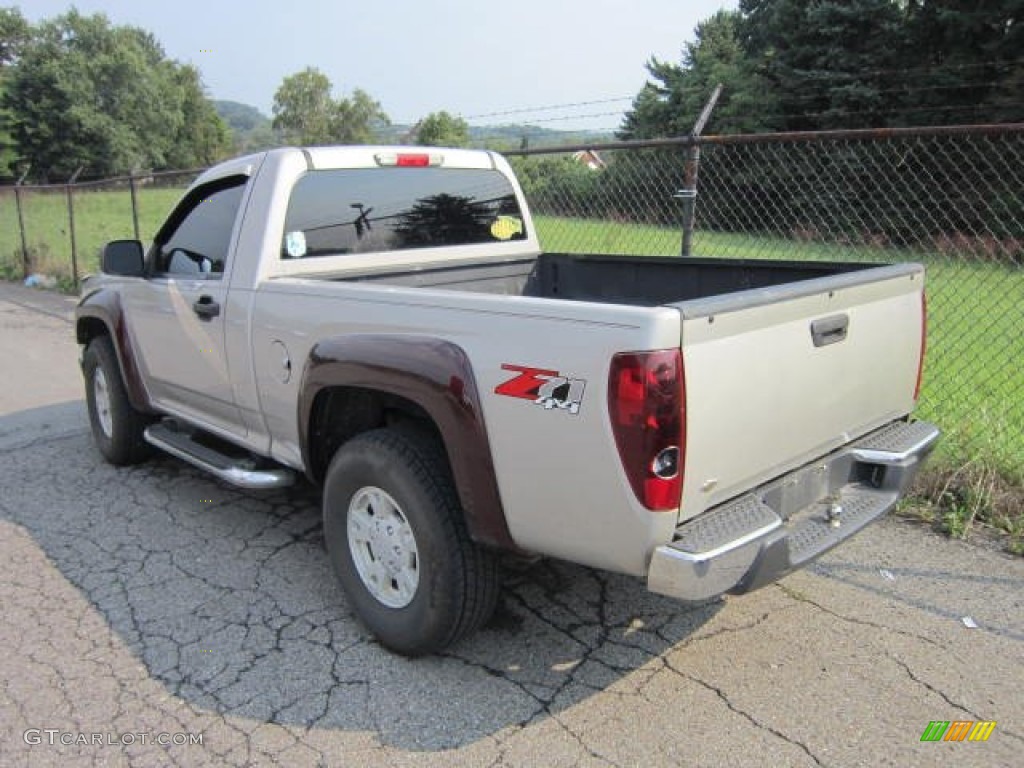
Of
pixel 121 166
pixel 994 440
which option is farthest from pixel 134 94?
pixel 994 440

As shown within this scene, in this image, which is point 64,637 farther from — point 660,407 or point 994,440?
point 994,440

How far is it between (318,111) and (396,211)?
11112 cm

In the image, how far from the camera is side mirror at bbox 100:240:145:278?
443 cm

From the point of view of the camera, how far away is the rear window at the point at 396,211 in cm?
374

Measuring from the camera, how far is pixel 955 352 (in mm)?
8242

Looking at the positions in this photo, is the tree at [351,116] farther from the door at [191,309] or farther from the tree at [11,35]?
the door at [191,309]

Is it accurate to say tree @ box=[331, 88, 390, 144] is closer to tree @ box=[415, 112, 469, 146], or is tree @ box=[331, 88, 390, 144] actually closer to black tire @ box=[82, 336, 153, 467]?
tree @ box=[415, 112, 469, 146]

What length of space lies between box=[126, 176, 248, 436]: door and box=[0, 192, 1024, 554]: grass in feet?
12.4

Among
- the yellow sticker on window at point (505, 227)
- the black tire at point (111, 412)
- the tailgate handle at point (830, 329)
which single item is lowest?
the black tire at point (111, 412)

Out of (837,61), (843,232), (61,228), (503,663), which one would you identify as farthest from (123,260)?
(837,61)

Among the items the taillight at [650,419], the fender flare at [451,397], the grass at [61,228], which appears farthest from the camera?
the grass at [61,228]

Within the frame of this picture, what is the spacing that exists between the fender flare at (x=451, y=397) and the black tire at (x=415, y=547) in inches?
6.0

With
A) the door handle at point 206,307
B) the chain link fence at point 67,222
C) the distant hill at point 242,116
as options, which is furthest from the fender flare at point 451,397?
the distant hill at point 242,116

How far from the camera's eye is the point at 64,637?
321cm
